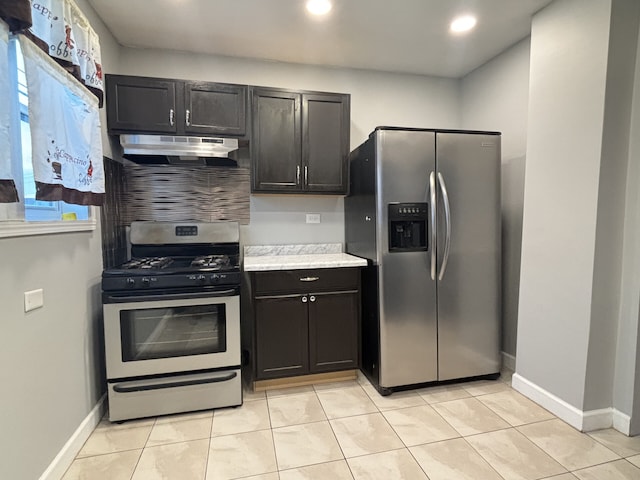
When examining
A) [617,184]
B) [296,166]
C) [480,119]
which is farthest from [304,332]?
[480,119]

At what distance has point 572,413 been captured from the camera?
2.04 m

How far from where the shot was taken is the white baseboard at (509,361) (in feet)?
9.07

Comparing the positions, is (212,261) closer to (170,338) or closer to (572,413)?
(170,338)

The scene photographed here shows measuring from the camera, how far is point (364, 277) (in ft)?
8.81

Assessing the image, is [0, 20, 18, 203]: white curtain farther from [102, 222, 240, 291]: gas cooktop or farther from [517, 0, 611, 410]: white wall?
[517, 0, 611, 410]: white wall

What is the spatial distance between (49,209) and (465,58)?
330cm

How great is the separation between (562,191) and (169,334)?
270cm

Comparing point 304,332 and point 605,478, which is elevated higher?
point 304,332

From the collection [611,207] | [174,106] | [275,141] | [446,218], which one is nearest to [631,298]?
[611,207]

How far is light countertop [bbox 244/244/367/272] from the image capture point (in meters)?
2.47

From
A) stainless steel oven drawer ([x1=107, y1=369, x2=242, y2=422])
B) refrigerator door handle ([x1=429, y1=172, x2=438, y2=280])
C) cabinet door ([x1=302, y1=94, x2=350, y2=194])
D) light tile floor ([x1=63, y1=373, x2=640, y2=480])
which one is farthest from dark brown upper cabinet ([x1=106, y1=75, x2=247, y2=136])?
light tile floor ([x1=63, y1=373, x2=640, y2=480])

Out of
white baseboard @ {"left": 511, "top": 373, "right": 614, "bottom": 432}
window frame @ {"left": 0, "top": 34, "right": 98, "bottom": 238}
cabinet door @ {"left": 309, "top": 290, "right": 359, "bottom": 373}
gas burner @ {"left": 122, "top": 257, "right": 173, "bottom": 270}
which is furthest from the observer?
cabinet door @ {"left": 309, "top": 290, "right": 359, "bottom": 373}

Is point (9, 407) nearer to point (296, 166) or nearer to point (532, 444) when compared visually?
point (296, 166)

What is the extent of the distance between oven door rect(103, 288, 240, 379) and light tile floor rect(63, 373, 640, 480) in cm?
36
